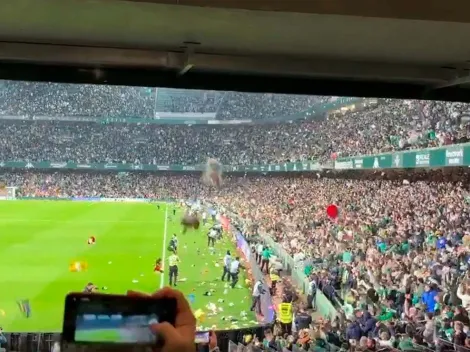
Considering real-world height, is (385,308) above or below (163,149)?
below

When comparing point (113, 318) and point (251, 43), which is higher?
point (251, 43)

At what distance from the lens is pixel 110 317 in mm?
656

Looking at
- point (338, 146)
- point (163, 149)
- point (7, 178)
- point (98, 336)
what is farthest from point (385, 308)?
point (7, 178)

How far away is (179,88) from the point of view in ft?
6.30

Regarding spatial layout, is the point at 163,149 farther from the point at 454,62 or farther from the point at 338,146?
the point at 454,62

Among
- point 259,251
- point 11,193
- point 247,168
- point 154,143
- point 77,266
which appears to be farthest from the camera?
point 11,193

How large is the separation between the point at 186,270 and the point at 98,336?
865cm

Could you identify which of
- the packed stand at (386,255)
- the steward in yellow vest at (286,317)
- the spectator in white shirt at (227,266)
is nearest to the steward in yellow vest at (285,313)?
the steward in yellow vest at (286,317)

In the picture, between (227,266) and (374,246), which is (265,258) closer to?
(227,266)

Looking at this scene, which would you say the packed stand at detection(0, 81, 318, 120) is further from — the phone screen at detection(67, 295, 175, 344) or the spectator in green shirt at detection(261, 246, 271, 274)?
the phone screen at detection(67, 295, 175, 344)

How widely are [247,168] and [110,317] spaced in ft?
38.9

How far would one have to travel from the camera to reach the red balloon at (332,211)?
9.84 metres

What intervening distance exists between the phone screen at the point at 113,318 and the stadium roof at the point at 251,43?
667mm

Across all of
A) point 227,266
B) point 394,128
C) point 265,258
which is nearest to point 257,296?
point 265,258
